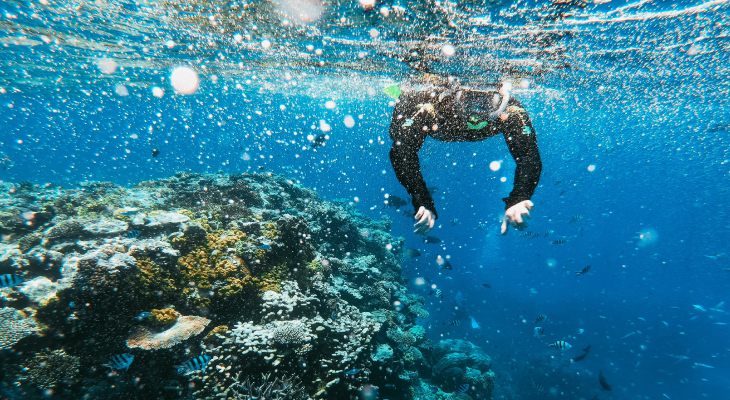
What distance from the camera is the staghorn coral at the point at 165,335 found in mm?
3977

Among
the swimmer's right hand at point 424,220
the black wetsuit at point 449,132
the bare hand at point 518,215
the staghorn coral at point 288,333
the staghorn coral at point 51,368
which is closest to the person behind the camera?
the bare hand at point 518,215

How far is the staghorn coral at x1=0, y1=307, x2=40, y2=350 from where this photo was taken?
384cm

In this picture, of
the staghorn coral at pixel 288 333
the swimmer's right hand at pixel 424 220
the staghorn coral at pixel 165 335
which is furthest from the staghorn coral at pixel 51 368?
the swimmer's right hand at pixel 424 220

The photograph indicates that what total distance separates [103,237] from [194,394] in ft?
15.8

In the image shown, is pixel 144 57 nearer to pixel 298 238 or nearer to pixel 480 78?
pixel 298 238

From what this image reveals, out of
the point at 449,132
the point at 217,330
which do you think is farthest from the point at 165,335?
the point at 449,132

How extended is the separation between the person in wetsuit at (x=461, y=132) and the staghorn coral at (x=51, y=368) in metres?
5.20

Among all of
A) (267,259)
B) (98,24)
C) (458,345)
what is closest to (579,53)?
(267,259)

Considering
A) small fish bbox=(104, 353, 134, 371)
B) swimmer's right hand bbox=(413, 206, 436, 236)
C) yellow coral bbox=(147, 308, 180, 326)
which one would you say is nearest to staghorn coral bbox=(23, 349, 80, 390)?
small fish bbox=(104, 353, 134, 371)

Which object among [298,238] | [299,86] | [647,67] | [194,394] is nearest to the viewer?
[194,394]

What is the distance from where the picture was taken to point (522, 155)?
246 cm

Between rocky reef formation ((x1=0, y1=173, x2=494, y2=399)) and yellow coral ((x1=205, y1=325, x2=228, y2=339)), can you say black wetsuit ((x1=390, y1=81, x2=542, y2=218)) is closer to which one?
rocky reef formation ((x1=0, y1=173, x2=494, y2=399))

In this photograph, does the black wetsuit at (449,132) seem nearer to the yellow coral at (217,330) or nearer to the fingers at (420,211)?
the fingers at (420,211)

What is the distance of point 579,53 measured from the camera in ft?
31.5
